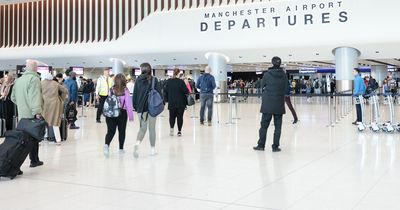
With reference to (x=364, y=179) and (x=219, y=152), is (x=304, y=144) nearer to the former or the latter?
(x=219, y=152)

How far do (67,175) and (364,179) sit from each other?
3.58 meters

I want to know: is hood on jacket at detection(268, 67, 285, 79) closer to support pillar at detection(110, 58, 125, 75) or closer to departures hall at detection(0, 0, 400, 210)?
departures hall at detection(0, 0, 400, 210)

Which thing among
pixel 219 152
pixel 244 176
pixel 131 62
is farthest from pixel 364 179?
pixel 131 62

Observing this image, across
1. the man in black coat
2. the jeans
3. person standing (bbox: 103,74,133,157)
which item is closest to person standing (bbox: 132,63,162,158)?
the jeans

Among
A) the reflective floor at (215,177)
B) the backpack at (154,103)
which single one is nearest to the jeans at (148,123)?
the backpack at (154,103)

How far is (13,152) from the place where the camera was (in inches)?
203

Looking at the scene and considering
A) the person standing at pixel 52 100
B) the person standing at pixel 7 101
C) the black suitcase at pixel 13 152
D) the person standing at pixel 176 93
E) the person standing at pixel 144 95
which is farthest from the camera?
the person standing at pixel 176 93

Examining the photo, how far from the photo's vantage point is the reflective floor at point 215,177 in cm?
412

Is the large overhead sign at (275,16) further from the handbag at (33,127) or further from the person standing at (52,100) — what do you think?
the handbag at (33,127)

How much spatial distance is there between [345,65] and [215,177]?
18.0 metres

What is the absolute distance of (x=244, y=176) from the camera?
530cm

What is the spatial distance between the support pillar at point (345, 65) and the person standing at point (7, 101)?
16386 millimetres

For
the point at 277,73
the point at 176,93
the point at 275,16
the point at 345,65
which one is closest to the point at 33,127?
the point at 277,73

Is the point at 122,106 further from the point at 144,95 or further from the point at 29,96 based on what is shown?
the point at 29,96
